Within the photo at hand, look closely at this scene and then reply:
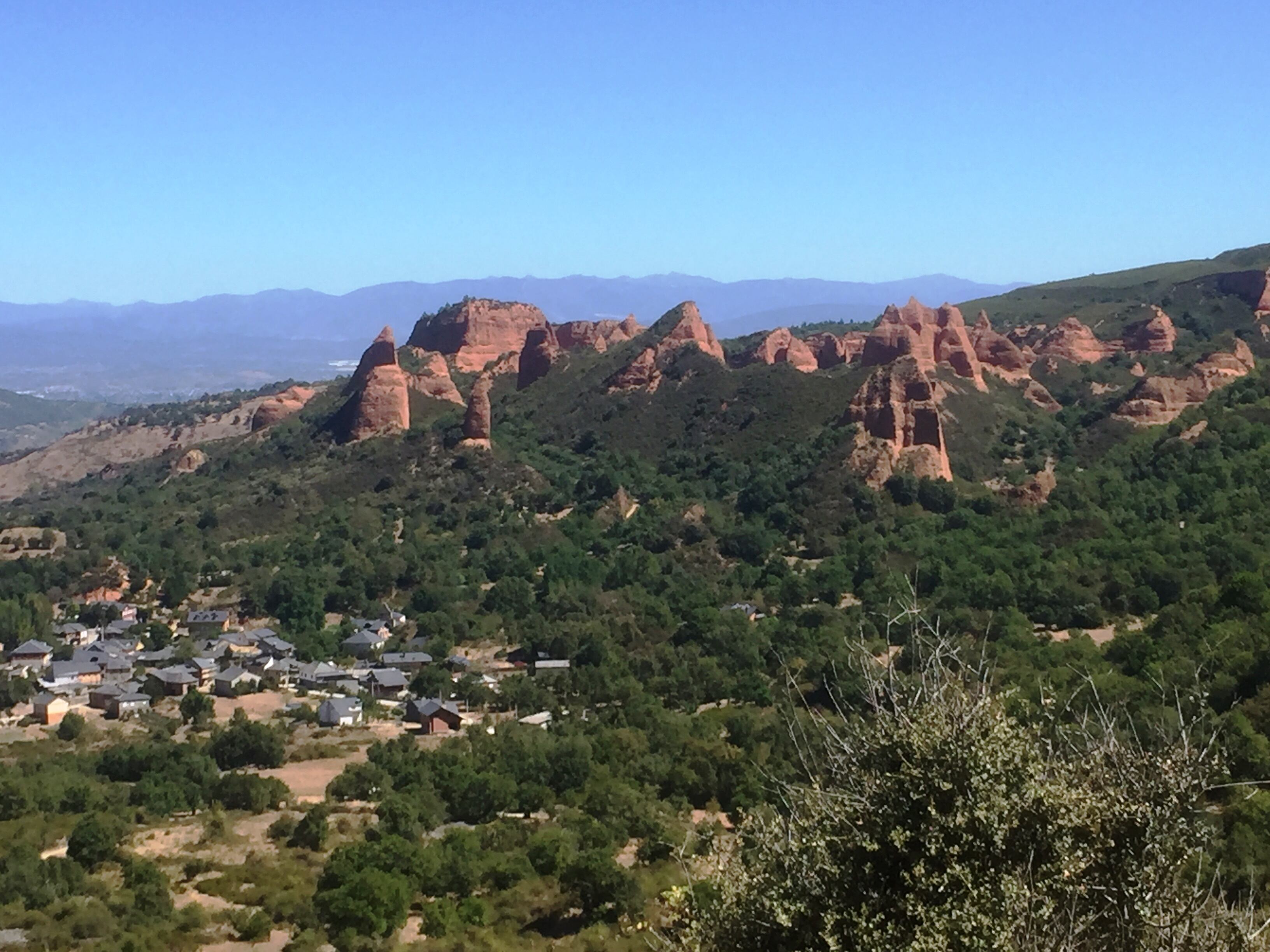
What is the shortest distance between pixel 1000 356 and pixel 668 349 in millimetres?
20071

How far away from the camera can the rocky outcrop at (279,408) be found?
3602 inches

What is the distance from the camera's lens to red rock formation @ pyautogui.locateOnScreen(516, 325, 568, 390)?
285ft

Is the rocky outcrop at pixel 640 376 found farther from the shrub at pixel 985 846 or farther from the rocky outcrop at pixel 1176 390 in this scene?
the shrub at pixel 985 846

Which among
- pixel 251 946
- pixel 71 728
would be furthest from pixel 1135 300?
pixel 251 946

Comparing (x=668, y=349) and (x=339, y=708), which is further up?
(x=668, y=349)

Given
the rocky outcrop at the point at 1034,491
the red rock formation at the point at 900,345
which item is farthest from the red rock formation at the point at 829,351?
the rocky outcrop at the point at 1034,491

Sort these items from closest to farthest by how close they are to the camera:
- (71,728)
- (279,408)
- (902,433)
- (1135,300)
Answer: (71,728) < (902,433) < (279,408) < (1135,300)

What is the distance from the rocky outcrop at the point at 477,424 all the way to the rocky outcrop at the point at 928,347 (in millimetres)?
20966

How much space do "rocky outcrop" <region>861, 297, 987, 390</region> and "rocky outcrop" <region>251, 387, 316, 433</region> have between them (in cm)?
4219

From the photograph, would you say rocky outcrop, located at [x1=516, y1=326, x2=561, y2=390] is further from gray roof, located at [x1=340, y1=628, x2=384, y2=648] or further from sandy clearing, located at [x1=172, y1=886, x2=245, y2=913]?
sandy clearing, located at [x1=172, y1=886, x2=245, y2=913]

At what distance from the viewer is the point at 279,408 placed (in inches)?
3676

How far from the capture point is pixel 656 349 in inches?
3209

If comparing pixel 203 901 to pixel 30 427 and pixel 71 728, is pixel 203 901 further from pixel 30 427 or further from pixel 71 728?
pixel 30 427

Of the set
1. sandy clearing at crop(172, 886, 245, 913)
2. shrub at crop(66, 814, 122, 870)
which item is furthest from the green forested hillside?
sandy clearing at crop(172, 886, 245, 913)
